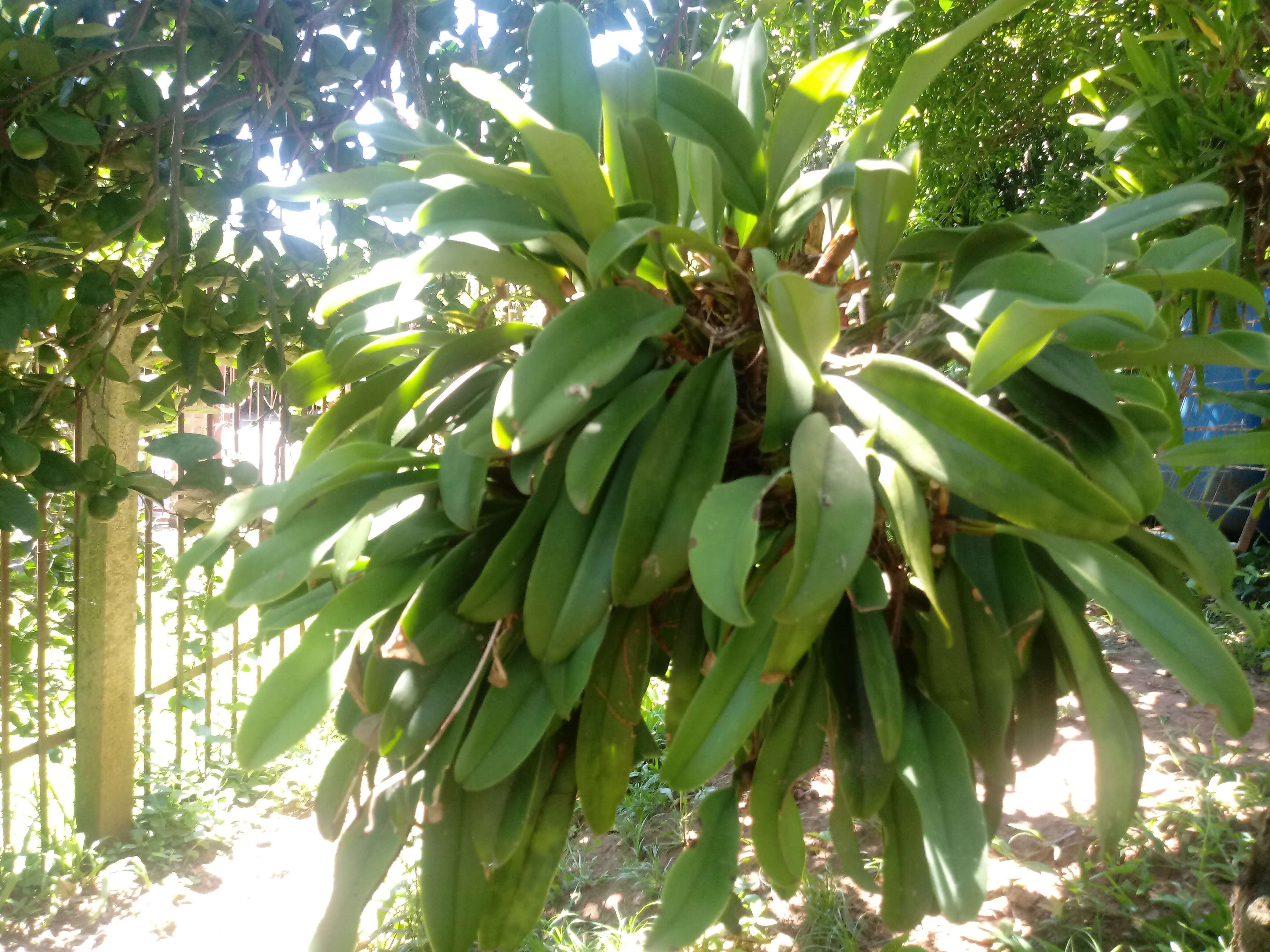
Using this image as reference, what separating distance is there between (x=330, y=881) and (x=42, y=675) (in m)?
0.82

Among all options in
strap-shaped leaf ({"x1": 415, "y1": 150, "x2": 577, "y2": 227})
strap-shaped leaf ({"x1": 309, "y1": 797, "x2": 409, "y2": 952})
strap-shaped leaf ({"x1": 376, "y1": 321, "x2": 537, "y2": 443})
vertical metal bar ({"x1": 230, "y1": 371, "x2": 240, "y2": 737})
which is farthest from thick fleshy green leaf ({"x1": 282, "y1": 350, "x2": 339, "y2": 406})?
vertical metal bar ({"x1": 230, "y1": 371, "x2": 240, "y2": 737})

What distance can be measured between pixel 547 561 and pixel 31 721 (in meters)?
2.12

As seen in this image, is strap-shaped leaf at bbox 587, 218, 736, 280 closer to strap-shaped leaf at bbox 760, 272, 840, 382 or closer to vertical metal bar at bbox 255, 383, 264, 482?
strap-shaped leaf at bbox 760, 272, 840, 382

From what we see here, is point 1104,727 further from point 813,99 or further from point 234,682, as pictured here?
point 234,682

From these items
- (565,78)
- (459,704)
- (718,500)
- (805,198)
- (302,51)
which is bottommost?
(459,704)

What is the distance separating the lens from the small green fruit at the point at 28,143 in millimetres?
928

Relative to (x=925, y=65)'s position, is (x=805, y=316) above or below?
below

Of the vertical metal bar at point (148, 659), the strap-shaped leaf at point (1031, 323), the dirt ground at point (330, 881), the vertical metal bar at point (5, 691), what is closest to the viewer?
the strap-shaped leaf at point (1031, 323)

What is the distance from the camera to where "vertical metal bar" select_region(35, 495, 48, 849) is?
1.91m

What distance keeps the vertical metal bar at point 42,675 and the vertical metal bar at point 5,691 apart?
2.2 inches

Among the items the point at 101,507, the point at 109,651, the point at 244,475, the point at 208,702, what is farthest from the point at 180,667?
the point at 244,475

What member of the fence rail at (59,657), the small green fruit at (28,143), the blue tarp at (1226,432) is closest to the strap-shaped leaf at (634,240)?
the small green fruit at (28,143)

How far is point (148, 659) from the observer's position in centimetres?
213

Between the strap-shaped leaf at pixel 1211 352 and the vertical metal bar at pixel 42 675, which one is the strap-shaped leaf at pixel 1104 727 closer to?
the strap-shaped leaf at pixel 1211 352
